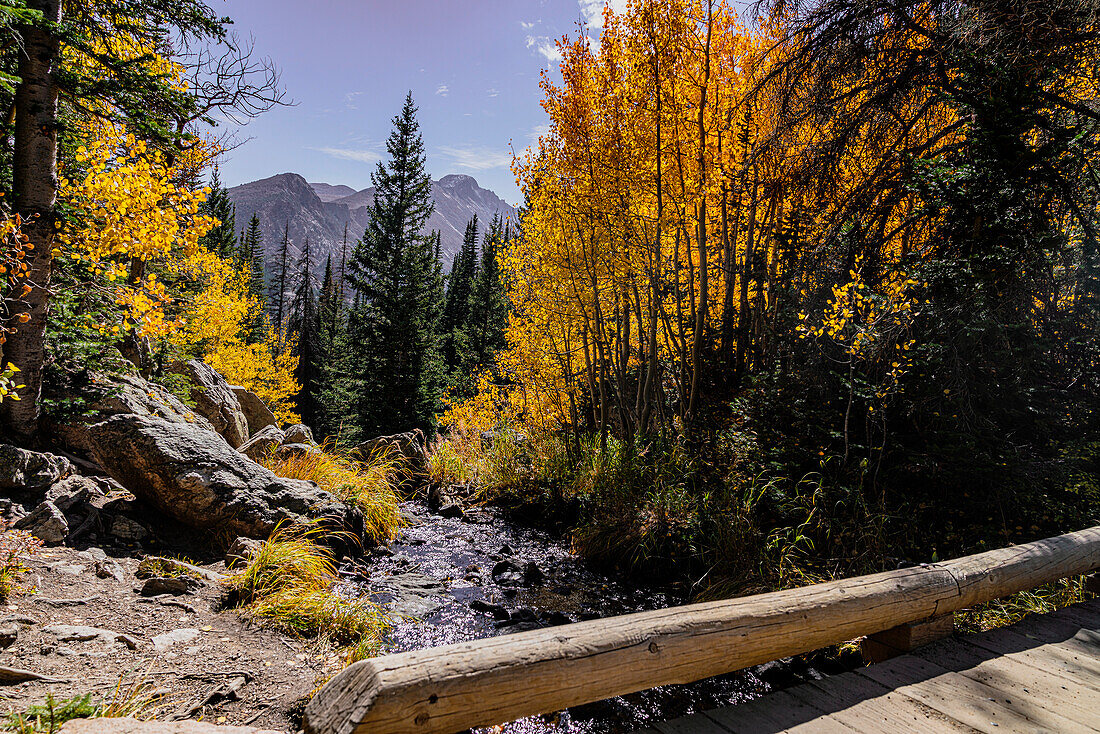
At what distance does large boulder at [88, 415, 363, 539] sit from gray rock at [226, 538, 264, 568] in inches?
13.8

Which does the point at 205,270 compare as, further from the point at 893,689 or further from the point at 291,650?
the point at 893,689

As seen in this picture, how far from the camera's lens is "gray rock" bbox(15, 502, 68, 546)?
10.6 feet

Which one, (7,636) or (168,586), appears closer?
(7,636)

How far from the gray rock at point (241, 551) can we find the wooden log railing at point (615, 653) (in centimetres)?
269

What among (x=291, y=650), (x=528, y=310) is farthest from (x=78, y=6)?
(x=528, y=310)

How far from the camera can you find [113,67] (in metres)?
4.29

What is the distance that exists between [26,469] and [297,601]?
2.23 metres

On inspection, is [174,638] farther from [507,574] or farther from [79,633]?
[507,574]

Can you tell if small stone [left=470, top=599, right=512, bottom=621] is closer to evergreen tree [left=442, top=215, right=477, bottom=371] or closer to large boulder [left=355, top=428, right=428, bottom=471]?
large boulder [left=355, top=428, right=428, bottom=471]

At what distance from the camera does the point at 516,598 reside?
16.5 feet

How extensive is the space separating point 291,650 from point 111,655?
0.84 meters

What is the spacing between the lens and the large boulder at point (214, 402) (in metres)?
7.56

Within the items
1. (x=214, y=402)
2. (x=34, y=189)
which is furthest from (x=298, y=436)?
(x=34, y=189)

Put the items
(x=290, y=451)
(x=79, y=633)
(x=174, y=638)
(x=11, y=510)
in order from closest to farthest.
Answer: (x=79, y=633), (x=174, y=638), (x=11, y=510), (x=290, y=451)
